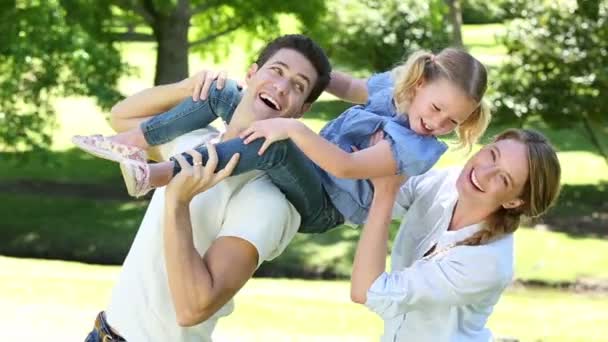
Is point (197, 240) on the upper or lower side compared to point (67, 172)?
upper

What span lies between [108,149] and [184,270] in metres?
0.61

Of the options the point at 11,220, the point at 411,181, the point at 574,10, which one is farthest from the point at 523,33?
the point at 411,181

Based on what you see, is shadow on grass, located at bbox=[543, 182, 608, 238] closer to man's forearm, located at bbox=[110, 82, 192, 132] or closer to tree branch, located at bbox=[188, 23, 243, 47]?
tree branch, located at bbox=[188, 23, 243, 47]

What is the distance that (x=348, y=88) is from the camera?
3201mm

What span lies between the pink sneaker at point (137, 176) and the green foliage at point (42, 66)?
9.50m

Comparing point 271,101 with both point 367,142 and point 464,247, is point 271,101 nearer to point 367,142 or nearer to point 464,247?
point 367,142

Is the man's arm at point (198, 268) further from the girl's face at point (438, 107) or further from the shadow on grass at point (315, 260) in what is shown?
the shadow on grass at point (315, 260)

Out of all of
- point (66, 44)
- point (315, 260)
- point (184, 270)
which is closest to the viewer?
point (184, 270)

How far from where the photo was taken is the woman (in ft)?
8.81

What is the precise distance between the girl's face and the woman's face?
0.45ft

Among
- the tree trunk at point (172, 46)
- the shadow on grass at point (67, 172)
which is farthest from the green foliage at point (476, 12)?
the tree trunk at point (172, 46)

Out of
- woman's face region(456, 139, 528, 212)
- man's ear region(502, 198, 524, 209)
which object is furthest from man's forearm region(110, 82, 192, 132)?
man's ear region(502, 198, 524, 209)

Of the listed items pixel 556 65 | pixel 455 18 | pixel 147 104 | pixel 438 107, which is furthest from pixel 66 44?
pixel 455 18

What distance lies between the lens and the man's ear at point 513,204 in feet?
9.09
